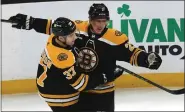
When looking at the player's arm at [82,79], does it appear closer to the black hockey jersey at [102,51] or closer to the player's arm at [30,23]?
the black hockey jersey at [102,51]

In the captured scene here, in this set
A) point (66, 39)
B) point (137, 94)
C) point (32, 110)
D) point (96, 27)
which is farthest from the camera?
point (137, 94)

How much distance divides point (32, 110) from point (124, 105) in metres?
0.77

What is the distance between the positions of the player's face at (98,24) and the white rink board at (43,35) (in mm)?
1787

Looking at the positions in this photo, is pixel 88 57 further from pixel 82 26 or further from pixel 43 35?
pixel 43 35

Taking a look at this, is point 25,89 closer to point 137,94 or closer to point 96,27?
point 137,94

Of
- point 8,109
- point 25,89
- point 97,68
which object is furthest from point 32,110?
point 97,68

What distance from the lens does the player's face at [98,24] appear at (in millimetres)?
2070

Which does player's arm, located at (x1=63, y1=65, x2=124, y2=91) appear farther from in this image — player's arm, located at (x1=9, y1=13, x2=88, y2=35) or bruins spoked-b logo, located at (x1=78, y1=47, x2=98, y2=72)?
player's arm, located at (x1=9, y1=13, x2=88, y2=35)

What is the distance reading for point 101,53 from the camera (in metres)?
2.12

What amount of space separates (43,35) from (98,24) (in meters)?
1.87

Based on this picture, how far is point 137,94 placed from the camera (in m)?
3.76

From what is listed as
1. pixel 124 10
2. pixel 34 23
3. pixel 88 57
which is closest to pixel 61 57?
pixel 88 57

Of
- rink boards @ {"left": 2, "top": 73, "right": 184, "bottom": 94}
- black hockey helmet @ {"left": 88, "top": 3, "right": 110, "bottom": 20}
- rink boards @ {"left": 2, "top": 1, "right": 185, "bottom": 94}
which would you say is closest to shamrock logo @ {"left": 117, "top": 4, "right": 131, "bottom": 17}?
rink boards @ {"left": 2, "top": 1, "right": 185, "bottom": 94}

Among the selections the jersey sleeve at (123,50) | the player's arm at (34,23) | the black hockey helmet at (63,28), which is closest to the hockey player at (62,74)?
the black hockey helmet at (63,28)
